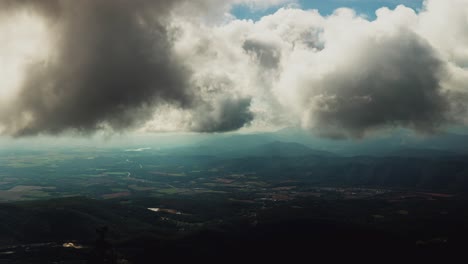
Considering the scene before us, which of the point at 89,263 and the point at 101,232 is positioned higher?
the point at 101,232

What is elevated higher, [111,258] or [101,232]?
[101,232]
